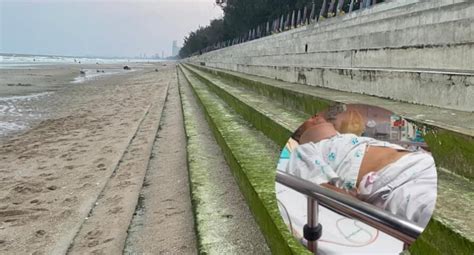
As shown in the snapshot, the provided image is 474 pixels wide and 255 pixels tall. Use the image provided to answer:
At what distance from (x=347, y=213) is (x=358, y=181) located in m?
0.12

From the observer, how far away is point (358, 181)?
4.66ft

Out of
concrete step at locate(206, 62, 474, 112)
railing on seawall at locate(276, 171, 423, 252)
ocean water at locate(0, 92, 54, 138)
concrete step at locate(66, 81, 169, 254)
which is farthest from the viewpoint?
ocean water at locate(0, 92, 54, 138)

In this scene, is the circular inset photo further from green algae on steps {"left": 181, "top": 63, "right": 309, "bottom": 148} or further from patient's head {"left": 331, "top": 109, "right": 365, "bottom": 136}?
green algae on steps {"left": 181, "top": 63, "right": 309, "bottom": 148}

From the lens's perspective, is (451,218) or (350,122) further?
(451,218)

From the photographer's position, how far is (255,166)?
11.3ft

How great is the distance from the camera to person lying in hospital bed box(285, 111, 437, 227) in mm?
1384

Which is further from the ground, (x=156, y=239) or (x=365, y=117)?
(x=365, y=117)

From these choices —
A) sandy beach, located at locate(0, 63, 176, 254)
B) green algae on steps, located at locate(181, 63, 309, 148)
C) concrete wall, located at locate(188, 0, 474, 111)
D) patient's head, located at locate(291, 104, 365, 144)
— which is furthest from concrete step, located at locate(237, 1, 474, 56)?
sandy beach, located at locate(0, 63, 176, 254)

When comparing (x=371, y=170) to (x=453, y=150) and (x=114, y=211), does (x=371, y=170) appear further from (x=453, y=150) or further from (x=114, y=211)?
(x=114, y=211)

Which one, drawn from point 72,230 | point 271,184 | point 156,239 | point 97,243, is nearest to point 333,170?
point 271,184

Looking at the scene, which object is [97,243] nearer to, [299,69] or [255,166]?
[255,166]

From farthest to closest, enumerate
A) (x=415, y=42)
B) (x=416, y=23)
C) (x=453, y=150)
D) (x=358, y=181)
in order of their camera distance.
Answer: (x=416, y=23)
(x=415, y=42)
(x=453, y=150)
(x=358, y=181)

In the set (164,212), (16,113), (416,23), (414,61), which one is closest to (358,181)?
(164,212)

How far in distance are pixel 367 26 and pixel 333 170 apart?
23.3 ft
